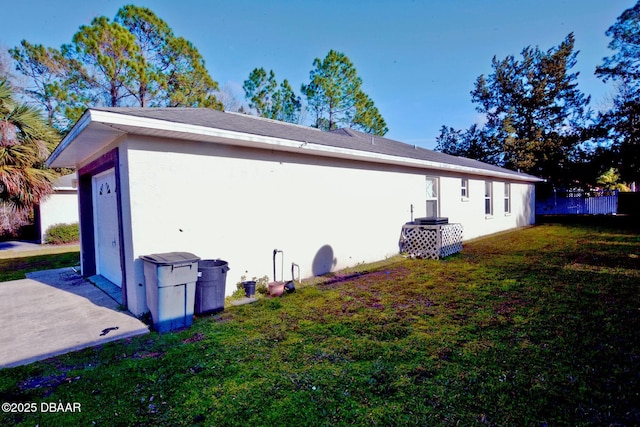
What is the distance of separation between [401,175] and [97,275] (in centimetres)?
844

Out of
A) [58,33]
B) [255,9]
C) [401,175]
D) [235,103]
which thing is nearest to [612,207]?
[401,175]

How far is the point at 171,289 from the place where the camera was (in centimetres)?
429

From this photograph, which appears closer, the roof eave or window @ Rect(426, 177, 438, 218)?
the roof eave

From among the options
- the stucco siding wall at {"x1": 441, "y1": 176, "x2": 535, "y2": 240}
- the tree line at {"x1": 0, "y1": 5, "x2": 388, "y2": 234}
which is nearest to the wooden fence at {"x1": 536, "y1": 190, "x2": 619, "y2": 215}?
the stucco siding wall at {"x1": 441, "y1": 176, "x2": 535, "y2": 240}

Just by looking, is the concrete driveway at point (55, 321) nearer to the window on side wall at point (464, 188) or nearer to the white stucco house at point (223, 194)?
the white stucco house at point (223, 194)

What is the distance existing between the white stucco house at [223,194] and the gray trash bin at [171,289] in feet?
1.70

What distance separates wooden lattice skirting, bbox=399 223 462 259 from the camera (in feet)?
29.5

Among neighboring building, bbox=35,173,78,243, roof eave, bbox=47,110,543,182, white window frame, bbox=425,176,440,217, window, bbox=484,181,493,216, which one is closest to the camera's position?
roof eave, bbox=47,110,543,182

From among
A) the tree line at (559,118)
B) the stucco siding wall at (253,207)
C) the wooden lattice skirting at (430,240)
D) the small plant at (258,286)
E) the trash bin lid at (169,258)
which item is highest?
the tree line at (559,118)

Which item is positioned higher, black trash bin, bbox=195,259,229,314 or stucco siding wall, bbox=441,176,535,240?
stucco siding wall, bbox=441,176,535,240

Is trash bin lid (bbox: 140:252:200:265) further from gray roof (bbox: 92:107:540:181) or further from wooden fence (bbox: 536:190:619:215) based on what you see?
wooden fence (bbox: 536:190:619:215)

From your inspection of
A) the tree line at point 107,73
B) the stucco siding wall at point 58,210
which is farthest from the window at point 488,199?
the stucco siding wall at point 58,210

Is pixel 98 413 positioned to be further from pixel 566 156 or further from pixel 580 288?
pixel 566 156

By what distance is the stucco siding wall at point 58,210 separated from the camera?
50.0 feet
